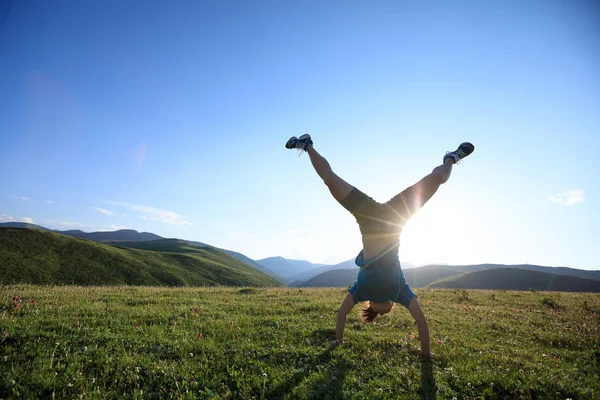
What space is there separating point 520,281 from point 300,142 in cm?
14436

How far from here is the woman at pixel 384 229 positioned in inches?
251

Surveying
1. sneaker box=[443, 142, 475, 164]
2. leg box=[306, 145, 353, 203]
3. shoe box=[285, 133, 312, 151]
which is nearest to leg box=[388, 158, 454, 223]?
sneaker box=[443, 142, 475, 164]

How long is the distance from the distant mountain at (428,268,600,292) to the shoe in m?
127

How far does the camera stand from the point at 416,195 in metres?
6.46

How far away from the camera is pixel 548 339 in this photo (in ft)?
30.3

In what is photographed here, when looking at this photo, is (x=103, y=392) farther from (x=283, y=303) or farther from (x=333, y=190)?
(x=283, y=303)

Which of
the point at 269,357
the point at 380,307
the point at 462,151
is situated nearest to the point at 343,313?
the point at 380,307

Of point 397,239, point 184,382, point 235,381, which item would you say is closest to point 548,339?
point 397,239

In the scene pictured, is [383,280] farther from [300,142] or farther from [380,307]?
[300,142]

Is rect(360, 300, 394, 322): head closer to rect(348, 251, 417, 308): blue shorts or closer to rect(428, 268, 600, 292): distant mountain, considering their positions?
rect(348, 251, 417, 308): blue shorts

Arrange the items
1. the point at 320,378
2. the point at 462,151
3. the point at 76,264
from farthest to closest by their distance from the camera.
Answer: the point at 76,264 → the point at 462,151 → the point at 320,378

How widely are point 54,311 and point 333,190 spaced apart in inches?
385

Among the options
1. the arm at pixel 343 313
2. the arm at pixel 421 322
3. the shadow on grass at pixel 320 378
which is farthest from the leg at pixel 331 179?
the shadow on grass at pixel 320 378

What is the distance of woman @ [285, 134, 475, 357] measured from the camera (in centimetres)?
638
